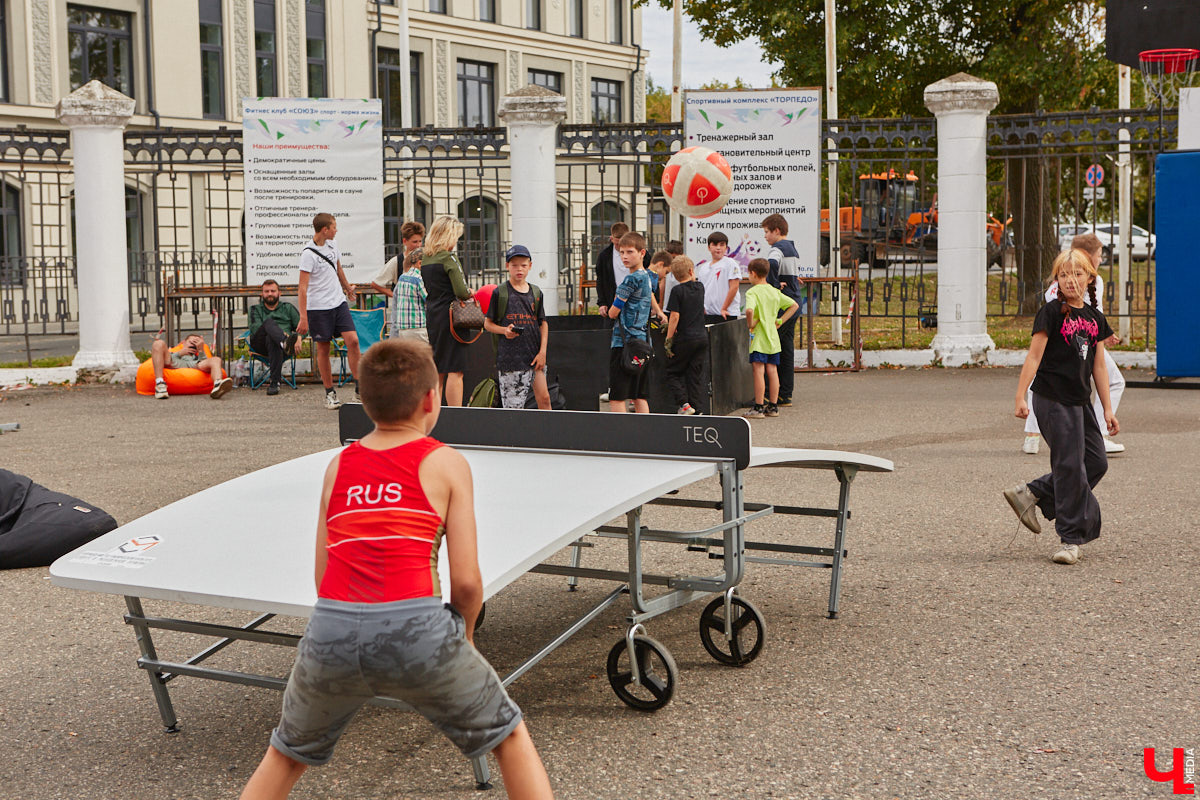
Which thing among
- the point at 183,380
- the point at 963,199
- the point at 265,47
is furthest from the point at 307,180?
the point at 265,47

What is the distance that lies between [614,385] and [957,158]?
23.7 feet

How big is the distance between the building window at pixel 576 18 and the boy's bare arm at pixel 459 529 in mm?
44915

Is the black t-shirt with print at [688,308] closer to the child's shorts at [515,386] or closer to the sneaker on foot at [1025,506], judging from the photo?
the child's shorts at [515,386]

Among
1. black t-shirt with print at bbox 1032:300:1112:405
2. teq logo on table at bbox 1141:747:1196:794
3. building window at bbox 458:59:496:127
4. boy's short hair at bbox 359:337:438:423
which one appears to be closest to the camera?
boy's short hair at bbox 359:337:438:423

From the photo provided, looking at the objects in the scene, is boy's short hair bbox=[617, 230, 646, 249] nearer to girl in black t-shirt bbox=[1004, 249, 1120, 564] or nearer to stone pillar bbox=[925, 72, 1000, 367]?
girl in black t-shirt bbox=[1004, 249, 1120, 564]

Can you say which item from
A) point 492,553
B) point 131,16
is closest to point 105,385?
point 492,553

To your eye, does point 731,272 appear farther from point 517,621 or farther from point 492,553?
point 492,553

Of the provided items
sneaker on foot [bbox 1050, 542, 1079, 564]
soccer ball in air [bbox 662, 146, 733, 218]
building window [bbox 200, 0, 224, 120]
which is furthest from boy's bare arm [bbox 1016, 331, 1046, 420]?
building window [bbox 200, 0, 224, 120]

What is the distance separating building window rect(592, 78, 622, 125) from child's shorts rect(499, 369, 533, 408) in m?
37.4

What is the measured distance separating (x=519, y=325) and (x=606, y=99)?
38.9 meters

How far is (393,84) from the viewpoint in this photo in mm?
40844

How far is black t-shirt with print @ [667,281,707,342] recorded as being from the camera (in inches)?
433

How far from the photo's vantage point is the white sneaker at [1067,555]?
261 inches

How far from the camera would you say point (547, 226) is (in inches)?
633
